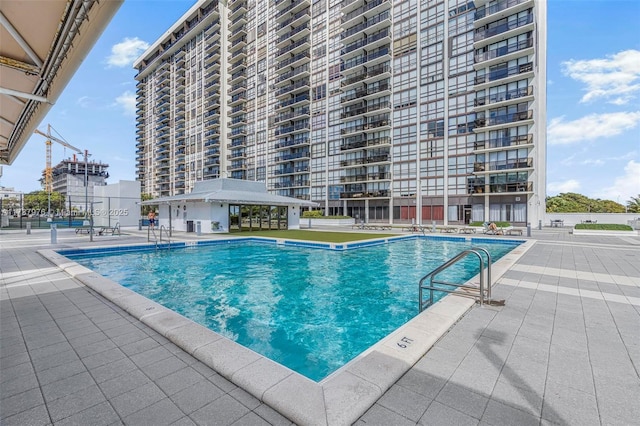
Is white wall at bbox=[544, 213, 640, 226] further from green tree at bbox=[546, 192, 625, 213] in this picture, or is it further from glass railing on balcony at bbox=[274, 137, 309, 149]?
glass railing on balcony at bbox=[274, 137, 309, 149]

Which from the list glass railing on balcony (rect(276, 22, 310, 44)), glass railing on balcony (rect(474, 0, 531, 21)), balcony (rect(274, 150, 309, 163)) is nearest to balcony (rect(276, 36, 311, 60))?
glass railing on balcony (rect(276, 22, 310, 44))

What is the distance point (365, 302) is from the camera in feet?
21.3

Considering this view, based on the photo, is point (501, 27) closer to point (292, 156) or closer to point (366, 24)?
point (366, 24)

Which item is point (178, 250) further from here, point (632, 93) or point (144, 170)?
point (144, 170)

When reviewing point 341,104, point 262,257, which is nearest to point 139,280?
point 262,257

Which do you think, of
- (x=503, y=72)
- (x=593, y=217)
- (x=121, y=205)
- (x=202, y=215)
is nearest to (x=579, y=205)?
(x=593, y=217)

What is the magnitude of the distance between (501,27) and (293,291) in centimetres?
3570

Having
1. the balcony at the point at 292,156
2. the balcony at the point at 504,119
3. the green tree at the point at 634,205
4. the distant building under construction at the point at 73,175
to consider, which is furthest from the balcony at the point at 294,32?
the distant building under construction at the point at 73,175

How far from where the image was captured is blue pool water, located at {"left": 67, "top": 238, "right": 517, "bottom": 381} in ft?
15.4

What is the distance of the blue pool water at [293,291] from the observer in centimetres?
468

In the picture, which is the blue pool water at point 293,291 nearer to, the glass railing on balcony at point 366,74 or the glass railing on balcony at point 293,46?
the glass railing on balcony at point 366,74

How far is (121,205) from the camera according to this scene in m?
26.8

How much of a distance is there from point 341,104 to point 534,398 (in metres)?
41.9

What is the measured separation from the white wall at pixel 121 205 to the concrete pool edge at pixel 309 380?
27.7m
